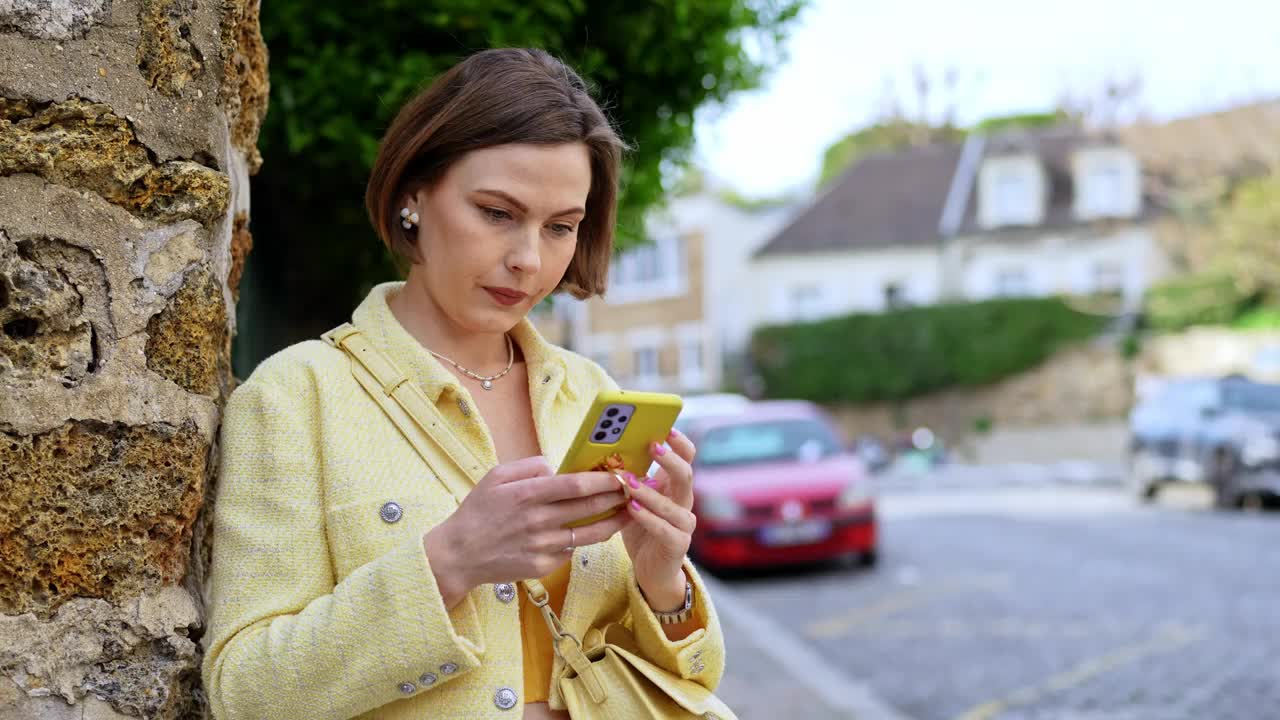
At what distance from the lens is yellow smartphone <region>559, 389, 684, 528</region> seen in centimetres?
185

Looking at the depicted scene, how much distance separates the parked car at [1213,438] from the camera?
17000mm

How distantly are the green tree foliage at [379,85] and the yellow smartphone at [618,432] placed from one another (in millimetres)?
2064

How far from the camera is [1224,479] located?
1753 cm

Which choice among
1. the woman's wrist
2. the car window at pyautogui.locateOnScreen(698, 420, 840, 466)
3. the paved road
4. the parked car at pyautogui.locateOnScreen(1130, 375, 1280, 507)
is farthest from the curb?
the parked car at pyautogui.locateOnScreen(1130, 375, 1280, 507)

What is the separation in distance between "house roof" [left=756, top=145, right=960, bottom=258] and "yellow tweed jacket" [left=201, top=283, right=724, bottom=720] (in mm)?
37938

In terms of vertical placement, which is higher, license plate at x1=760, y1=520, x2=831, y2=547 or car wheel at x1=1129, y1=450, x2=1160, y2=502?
license plate at x1=760, y1=520, x2=831, y2=547

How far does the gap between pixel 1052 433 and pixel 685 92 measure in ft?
104

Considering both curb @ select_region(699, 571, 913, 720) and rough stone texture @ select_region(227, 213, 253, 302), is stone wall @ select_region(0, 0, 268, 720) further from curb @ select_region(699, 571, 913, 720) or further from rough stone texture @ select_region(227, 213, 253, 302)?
curb @ select_region(699, 571, 913, 720)

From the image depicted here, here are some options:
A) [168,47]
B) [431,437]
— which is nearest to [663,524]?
[431,437]

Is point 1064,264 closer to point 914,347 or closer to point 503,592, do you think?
point 914,347

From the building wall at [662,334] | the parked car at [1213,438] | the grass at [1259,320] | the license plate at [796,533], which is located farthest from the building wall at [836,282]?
the license plate at [796,533]

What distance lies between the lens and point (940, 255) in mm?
39031

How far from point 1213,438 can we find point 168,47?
17.4m

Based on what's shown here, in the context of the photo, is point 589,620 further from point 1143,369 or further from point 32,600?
point 1143,369
